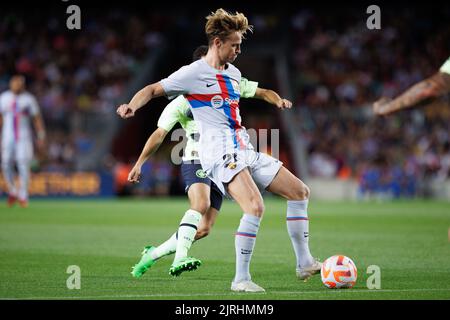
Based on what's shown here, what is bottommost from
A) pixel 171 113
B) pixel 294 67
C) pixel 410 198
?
pixel 410 198

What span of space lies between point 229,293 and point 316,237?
21.1 ft

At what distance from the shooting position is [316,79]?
32.9 meters

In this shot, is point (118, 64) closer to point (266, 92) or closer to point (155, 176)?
point (155, 176)

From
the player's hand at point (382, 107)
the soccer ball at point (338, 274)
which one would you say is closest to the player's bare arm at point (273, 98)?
the soccer ball at point (338, 274)

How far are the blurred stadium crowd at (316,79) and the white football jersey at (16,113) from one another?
6648 mm

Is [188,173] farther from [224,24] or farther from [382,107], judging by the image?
[382,107]

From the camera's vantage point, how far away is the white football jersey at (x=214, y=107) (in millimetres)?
8094

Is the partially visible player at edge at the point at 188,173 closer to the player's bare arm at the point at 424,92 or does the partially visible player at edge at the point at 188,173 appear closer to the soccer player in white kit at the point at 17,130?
the player's bare arm at the point at 424,92

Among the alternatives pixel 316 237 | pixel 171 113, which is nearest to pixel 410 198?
pixel 316 237

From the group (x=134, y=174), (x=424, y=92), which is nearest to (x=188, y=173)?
(x=134, y=174)

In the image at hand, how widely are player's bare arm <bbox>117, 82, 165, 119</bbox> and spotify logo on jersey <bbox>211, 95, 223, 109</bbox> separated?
0.55 metres

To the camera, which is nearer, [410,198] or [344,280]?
[344,280]

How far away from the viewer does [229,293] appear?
7664 millimetres

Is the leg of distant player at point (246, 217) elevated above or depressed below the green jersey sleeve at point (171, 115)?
below
